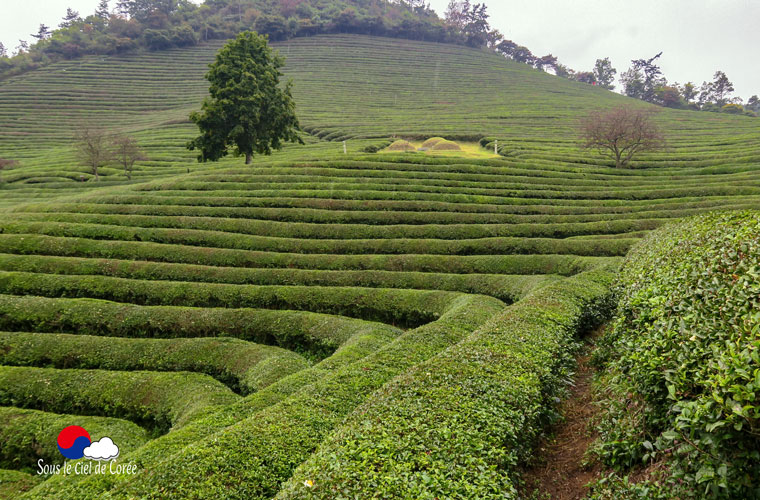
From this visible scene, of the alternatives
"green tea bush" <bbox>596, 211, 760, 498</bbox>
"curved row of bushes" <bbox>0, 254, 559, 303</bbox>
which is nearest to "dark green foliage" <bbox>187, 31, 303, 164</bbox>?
"curved row of bushes" <bbox>0, 254, 559, 303</bbox>

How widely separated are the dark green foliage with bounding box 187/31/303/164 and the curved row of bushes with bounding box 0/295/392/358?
26.1 metres

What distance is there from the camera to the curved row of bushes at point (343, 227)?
2908 centimetres

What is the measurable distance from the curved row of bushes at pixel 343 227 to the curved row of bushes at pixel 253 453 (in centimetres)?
1897

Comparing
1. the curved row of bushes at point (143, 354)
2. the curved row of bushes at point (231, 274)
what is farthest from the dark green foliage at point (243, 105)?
the curved row of bushes at point (143, 354)

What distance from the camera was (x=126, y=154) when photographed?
172 feet

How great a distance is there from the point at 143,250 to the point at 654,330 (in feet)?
89.3

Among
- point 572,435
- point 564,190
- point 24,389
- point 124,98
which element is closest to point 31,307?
point 24,389

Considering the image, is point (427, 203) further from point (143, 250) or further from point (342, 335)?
point (143, 250)

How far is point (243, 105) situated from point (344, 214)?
1851cm

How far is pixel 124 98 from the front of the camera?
301 ft

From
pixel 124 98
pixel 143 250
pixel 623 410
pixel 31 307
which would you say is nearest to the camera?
pixel 623 410

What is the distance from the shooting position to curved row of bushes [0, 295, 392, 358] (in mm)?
18594

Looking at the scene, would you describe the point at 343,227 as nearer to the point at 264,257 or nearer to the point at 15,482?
the point at 264,257

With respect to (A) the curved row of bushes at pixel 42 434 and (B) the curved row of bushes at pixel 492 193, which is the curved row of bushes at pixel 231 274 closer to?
(A) the curved row of bushes at pixel 42 434
